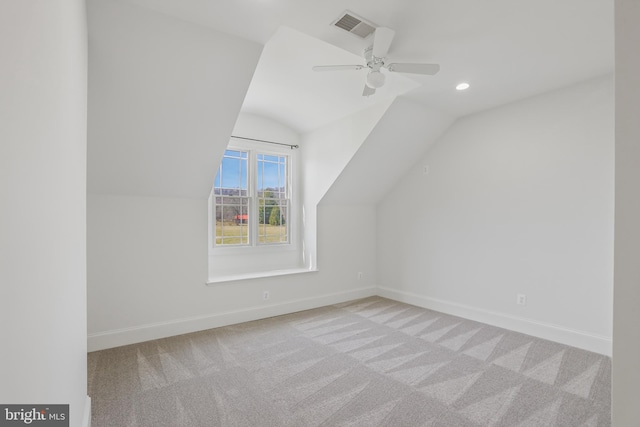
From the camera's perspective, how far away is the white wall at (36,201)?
605 mm

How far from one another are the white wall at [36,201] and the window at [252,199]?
3.23 m

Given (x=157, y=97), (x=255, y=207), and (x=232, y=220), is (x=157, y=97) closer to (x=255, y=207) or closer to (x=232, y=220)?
(x=232, y=220)

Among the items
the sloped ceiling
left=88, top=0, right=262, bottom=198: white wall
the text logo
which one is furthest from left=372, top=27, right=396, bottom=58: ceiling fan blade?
the text logo

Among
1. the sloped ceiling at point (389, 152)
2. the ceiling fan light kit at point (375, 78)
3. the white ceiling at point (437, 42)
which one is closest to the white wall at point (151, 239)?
the sloped ceiling at point (389, 152)

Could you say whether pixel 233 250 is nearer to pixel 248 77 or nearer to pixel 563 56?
pixel 248 77

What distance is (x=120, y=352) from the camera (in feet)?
10.3

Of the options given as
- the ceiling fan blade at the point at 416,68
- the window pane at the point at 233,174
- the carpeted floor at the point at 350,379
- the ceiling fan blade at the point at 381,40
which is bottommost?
the carpeted floor at the point at 350,379

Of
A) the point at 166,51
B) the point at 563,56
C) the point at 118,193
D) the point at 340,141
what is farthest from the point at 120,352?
the point at 563,56

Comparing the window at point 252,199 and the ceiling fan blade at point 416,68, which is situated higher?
the ceiling fan blade at point 416,68

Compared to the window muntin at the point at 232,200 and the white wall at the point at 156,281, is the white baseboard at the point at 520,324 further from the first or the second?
the window muntin at the point at 232,200

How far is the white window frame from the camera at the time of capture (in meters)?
4.46

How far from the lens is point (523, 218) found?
12.3 ft

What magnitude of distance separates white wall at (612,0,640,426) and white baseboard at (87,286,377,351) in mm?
3701

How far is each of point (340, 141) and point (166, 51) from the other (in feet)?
8.51
